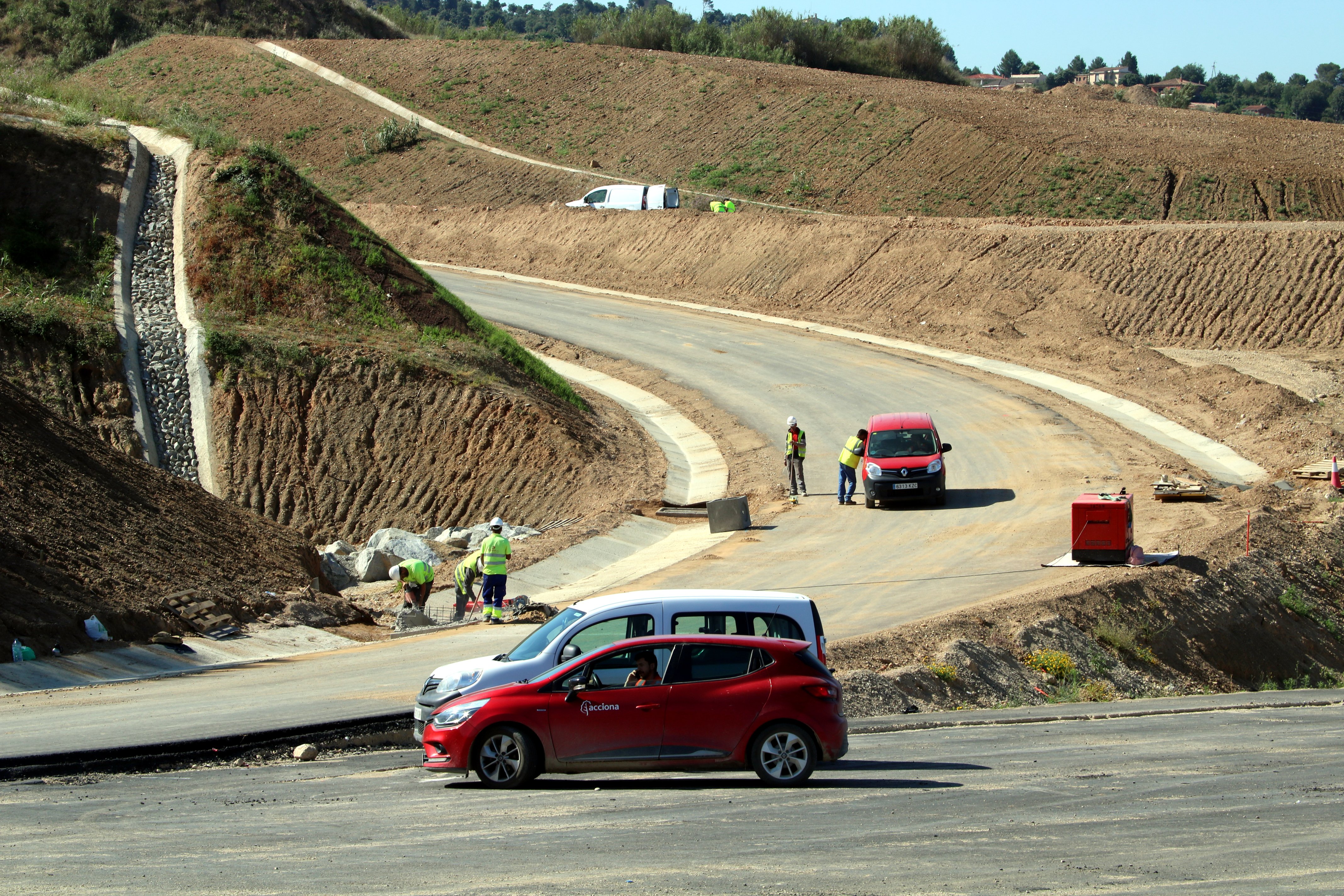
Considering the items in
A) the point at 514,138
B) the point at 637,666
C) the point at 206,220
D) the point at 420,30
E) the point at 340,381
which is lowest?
the point at 637,666

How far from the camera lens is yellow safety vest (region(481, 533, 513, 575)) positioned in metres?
19.2

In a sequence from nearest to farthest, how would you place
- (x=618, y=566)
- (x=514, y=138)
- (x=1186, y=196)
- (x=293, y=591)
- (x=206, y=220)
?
1. (x=293, y=591)
2. (x=618, y=566)
3. (x=206, y=220)
4. (x=1186, y=196)
5. (x=514, y=138)

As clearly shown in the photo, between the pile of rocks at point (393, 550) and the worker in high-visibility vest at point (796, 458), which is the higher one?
the worker in high-visibility vest at point (796, 458)

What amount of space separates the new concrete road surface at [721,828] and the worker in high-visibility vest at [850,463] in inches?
578

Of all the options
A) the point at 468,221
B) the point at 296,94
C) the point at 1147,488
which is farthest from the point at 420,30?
the point at 1147,488

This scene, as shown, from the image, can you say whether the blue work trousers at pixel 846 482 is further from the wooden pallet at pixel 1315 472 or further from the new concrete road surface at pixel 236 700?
the new concrete road surface at pixel 236 700

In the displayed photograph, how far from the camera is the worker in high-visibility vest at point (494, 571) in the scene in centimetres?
1925

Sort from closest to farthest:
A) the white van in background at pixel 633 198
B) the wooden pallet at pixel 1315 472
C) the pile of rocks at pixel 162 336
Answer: the wooden pallet at pixel 1315 472
the pile of rocks at pixel 162 336
the white van in background at pixel 633 198

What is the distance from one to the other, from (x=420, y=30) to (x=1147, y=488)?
89572 millimetres

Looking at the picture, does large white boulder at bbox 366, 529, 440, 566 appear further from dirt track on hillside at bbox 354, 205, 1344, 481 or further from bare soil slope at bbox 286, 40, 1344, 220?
bare soil slope at bbox 286, 40, 1344, 220

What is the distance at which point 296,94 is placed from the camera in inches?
2749

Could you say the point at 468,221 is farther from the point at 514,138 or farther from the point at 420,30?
the point at 420,30

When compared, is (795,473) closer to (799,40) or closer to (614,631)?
(614,631)

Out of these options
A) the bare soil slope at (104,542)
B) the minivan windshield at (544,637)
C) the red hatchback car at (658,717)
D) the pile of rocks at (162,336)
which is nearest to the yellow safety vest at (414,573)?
the bare soil slope at (104,542)
